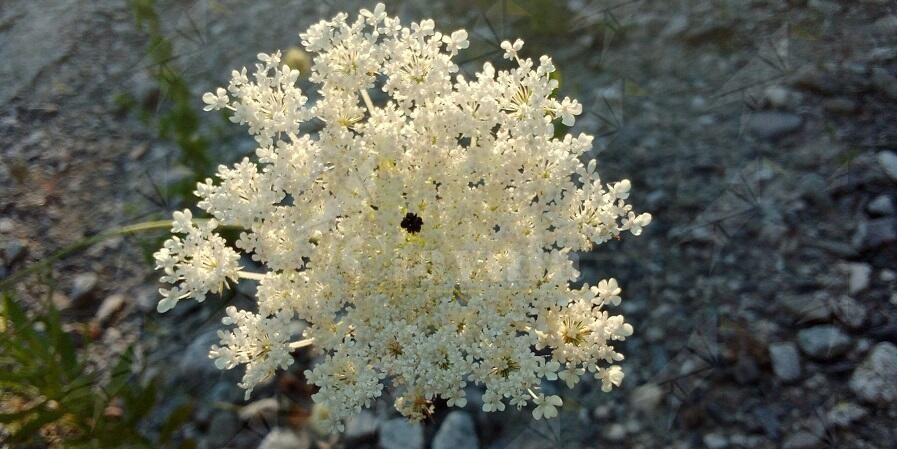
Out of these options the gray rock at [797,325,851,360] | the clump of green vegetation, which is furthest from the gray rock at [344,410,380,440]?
the gray rock at [797,325,851,360]

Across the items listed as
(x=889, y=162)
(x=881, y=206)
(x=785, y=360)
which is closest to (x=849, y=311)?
(x=785, y=360)

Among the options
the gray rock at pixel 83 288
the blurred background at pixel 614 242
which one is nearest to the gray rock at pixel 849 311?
the blurred background at pixel 614 242

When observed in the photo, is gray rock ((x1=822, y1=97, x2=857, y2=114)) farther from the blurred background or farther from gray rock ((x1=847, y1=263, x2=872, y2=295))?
gray rock ((x1=847, y1=263, x2=872, y2=295))

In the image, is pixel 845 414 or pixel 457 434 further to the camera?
pixel 457 434

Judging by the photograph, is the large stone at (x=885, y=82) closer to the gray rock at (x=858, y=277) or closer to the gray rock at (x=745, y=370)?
the gray rock at (x=858, y=277)

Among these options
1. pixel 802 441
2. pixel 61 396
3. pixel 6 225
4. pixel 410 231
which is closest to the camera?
pixel 410 231

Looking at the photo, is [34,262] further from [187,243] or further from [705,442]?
[705,442]

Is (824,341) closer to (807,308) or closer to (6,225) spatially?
(807,308)
